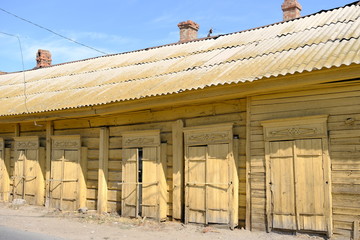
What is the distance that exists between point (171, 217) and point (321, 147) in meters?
3.71

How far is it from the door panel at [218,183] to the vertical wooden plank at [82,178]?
3.95 m

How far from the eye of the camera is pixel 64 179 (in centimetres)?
1120

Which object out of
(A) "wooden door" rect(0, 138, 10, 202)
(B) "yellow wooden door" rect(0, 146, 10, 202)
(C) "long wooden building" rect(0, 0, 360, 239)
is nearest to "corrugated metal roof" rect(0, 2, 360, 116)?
(C) "long wooden building" rect(0, 0, 360, 239)

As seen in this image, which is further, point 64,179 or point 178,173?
point 64,179

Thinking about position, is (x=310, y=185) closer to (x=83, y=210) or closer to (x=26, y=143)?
(x=83, y=210)

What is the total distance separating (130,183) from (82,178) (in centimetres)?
184

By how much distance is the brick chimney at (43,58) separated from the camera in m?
21.3

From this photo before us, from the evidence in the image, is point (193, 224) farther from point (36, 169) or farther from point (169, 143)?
point (36, 169)

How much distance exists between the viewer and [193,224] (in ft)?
28.0

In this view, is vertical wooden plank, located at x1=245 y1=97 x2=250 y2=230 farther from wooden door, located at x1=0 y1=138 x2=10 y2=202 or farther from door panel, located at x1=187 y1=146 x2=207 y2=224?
wooden door, located at x1=0 y1=138 x2=10 y2=202

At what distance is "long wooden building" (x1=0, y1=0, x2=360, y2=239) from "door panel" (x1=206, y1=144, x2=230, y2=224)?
2 centimetres

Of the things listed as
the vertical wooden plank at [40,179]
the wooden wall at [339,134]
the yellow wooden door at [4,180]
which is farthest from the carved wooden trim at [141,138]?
the yellow wooden door at [4,180]

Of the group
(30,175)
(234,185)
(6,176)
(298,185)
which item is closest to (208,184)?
(234,185)

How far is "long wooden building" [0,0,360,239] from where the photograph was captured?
698 cm
